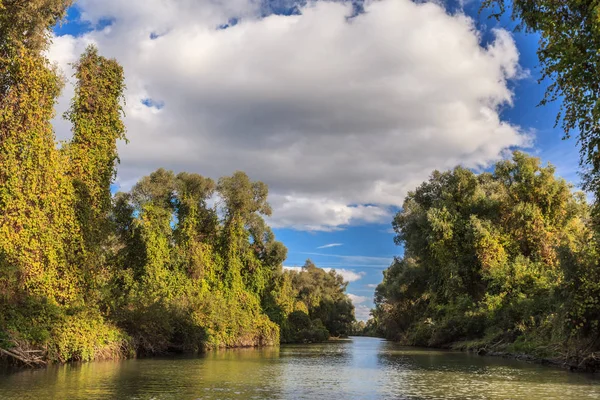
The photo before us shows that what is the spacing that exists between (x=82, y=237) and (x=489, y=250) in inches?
1334

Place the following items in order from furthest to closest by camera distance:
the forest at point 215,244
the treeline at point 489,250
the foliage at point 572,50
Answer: the treeline at point 489,250, the forest at point 215,244, the foliage at point 572,50

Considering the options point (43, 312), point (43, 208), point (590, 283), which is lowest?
point (43, 312)

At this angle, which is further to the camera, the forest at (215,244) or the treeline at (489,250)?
the treeline at (489,250)

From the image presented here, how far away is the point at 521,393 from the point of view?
1551cm

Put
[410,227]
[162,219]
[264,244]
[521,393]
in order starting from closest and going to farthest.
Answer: [521,393]
[162,219]
[410,227]
[264,244]

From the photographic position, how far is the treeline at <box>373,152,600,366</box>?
38.2 metres

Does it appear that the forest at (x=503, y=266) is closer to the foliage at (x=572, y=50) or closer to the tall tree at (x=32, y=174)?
the foliage at (x=572, y=50)

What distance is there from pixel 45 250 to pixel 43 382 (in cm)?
1035

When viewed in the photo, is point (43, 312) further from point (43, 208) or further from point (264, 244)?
point (264, 244)

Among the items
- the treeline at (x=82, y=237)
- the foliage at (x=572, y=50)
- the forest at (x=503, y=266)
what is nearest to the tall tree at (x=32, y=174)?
the treeline at (x=82, y=237)

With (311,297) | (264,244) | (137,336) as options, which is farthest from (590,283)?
(311,297)

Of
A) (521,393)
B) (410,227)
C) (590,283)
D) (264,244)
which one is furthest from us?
(264,244)

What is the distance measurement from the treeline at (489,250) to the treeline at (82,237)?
63.2ft

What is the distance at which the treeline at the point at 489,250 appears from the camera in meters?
38.2
